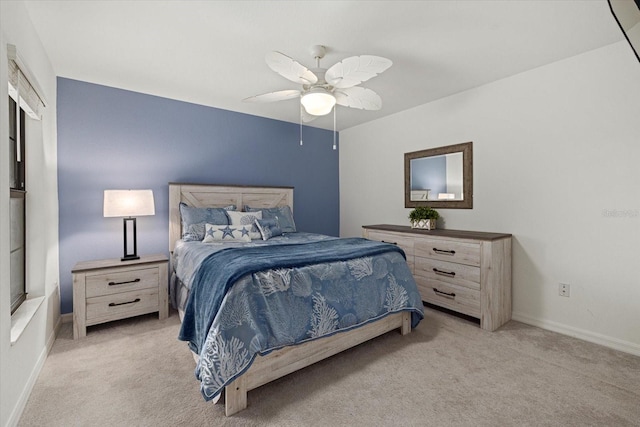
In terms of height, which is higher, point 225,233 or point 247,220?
point 247,220

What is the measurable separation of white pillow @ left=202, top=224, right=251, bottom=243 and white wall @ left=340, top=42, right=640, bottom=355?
2.42 m

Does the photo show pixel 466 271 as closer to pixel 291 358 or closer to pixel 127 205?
pixel 291 358

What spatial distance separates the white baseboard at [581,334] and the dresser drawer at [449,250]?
0.76 metres

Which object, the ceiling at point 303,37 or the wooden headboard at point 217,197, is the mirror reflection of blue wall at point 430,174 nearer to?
the ceiling at point 303,37

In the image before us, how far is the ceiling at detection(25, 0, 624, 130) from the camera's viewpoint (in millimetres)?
1999

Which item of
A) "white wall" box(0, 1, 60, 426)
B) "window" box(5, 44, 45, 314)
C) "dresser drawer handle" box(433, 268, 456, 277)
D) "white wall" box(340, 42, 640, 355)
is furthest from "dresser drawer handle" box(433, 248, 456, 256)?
"window" box(5, 44, 45, 314)

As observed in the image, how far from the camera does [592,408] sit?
1.75m

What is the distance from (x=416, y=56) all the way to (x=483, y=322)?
A: 98.0 inches

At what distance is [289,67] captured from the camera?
215cm

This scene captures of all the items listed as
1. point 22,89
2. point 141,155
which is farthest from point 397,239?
point 22,89

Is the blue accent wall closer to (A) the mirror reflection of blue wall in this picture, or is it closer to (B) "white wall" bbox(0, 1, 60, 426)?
(B) "white wall" bbox(0, 1, 60, 426)

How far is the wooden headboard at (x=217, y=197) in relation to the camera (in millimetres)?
3588

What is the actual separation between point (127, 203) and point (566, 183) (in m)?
4.10

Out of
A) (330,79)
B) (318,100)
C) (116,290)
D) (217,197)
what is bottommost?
(116,290)
